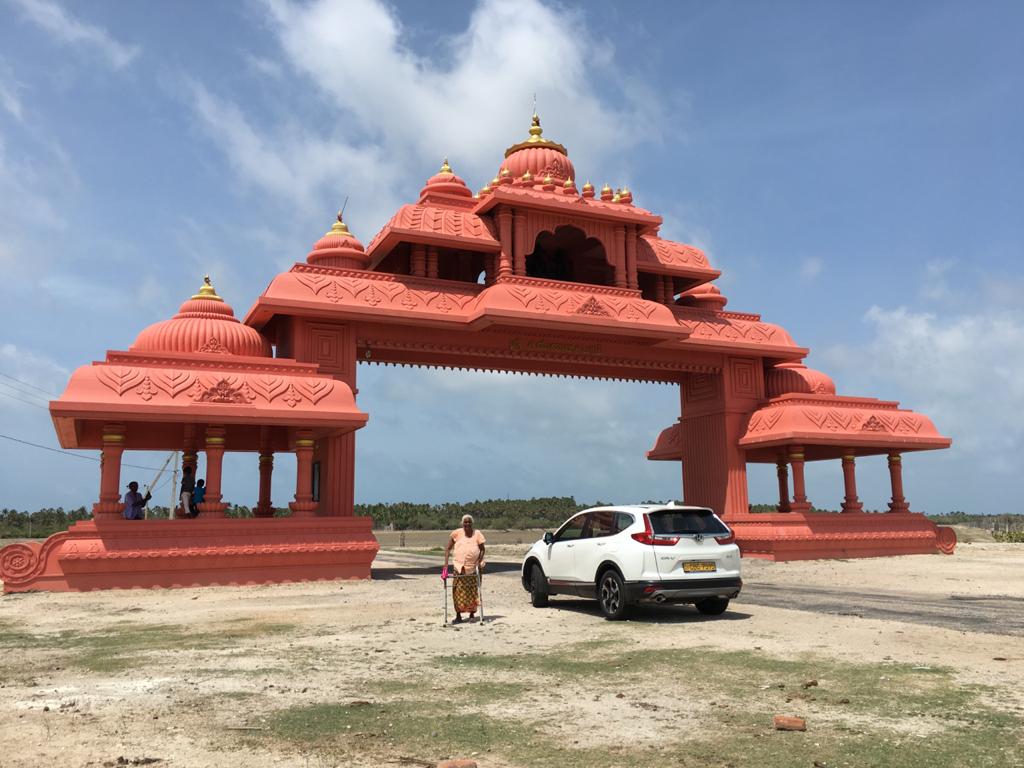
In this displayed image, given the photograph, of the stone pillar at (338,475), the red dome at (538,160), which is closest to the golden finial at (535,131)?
the red dome at (538,160)

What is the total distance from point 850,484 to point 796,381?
3629 millimetres

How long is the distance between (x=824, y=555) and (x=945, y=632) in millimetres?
14536

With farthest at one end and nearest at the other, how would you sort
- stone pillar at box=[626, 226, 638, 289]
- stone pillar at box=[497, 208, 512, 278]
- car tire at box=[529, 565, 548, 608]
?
stone pillar at box=[626, 226, 638, 289] → stone pillar at box=[497, 208, 512, 278] → car tire at box=[529, 565, 548, 608]

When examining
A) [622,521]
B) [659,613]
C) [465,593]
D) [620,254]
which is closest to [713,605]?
[659,613]

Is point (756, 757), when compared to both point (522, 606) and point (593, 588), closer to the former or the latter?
point (593, 588)

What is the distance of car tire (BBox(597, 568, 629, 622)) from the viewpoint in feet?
33.1

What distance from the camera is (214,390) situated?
16.5 metres

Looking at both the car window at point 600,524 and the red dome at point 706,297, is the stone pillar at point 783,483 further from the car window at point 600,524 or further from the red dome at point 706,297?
the car window at point 600,524

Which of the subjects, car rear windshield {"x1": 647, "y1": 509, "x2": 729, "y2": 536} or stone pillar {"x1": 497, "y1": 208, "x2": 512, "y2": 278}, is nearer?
car rear windshield {"x1": 647, "y1": 509, "x2": 729, "y2": 536}

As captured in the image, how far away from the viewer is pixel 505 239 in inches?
848

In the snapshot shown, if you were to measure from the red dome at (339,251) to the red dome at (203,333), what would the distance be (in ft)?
10.3

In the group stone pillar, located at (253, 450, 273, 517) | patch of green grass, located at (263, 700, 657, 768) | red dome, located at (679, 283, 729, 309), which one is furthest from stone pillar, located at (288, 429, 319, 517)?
red dome, located at (679, 283, 729, 309)

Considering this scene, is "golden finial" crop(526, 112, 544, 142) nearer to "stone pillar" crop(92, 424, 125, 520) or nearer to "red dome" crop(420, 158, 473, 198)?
"red dome" crop(420, 158, 473, 198)

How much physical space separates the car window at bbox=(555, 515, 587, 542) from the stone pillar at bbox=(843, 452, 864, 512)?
52.4ft
